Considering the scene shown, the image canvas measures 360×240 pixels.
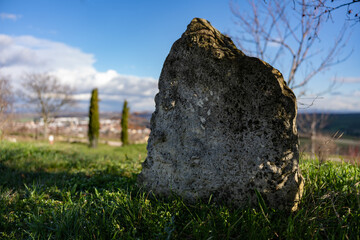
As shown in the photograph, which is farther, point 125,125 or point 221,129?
point 125,125

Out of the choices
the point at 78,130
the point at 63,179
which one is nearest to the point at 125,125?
the point at 78,130

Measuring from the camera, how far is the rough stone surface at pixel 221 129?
303cm

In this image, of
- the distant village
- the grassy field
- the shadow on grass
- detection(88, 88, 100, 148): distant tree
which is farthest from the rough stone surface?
the distant village

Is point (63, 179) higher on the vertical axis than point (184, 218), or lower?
lower

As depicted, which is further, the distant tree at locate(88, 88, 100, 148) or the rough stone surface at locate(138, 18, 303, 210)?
the distant tree at locate(88, 88, 100, 148)

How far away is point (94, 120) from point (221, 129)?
19.6 m

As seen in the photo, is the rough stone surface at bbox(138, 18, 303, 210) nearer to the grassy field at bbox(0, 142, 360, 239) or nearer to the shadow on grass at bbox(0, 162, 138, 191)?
the grassy field at bbox(0, 142, 360, 239)

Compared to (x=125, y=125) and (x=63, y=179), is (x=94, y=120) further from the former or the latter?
(x=63, y=179)

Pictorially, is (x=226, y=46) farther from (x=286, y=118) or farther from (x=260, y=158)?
(x=260, y=158)

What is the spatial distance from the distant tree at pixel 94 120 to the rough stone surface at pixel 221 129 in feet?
61.5

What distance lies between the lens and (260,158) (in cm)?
303

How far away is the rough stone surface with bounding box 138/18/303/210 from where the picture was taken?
3031 millimetres

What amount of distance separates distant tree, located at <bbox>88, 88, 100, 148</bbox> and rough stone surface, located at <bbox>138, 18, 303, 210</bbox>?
18733 millimetres

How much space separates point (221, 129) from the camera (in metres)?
3.18
